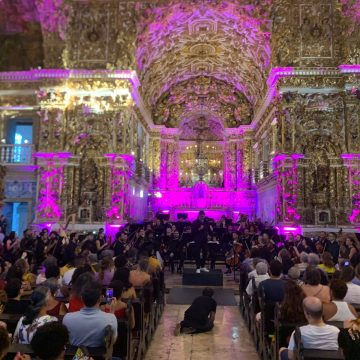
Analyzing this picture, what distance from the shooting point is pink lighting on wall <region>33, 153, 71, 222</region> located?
19781 mm

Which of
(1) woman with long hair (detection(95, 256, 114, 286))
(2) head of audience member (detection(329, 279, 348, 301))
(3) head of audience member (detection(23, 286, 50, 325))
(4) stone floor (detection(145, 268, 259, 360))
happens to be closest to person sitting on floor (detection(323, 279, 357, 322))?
(2) head of audience member (detection(329, 279, 348, 301))

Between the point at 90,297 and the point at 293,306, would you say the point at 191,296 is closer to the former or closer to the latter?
the point at 293,306

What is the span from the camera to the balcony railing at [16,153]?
20766 mm

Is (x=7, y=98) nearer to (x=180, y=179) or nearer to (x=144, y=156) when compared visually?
(x=144, y=156)

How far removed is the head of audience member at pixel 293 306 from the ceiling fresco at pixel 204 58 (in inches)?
734

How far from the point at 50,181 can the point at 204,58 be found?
14.0 meters

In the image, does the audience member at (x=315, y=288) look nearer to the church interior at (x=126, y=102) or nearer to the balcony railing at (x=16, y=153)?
the church interior at (x=126, y=102)

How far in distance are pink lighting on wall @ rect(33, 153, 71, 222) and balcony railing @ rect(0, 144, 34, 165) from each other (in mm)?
1096

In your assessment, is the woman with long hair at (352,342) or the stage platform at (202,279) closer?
the woman with long hair at (352,342)

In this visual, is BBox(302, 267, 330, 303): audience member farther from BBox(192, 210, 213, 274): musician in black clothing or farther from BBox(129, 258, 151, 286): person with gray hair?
BBox(192, 210, 213, 274): musician in black clothing

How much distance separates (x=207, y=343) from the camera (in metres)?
7.04

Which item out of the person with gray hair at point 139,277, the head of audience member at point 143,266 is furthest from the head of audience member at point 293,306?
the head of audience member at point 143,266

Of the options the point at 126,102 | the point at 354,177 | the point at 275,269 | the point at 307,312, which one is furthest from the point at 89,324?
the point at 354,177

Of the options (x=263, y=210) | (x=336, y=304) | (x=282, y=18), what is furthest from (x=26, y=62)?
(x=336, y=304)
